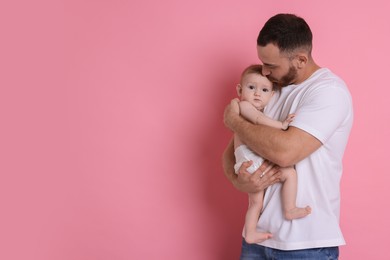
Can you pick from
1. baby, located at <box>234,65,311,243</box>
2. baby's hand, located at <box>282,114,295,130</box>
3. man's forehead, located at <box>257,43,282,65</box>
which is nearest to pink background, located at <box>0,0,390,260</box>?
baby, located at <box>234,65,311,243</box>

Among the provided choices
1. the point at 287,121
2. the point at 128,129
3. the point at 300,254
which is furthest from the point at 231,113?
the point at 128,129

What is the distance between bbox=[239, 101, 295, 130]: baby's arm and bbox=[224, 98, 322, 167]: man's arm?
8cm

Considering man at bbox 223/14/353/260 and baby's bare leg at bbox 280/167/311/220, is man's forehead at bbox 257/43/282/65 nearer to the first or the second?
man at bbox 223/14/353/260

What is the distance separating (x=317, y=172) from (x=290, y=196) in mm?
164

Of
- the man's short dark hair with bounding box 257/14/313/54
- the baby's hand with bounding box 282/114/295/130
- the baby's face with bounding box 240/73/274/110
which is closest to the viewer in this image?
the baby's hand with bounding box 282/114/295/130

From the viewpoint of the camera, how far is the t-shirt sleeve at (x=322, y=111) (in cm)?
243

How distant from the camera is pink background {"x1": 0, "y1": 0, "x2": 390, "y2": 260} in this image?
3.56 metres

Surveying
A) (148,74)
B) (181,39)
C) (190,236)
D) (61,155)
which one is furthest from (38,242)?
(181,39)

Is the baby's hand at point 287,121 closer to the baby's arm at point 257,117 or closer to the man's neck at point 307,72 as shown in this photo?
the baby's arm at point 257,117

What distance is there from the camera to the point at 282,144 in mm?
2408

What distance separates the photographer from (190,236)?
3574mm

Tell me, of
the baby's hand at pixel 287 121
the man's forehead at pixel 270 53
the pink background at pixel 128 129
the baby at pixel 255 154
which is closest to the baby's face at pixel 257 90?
the baby at pixel 255 154

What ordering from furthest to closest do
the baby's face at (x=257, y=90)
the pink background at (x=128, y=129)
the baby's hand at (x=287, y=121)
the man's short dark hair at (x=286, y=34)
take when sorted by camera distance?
the pink background at (x=128, y=129) < the baby's face at (x=257, y=90) < the man's short dark hair at (x=286, y=34) < the baby's hand at (x=287, y=121)

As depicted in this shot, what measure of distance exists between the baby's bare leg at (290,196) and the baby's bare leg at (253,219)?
0.51 feet
